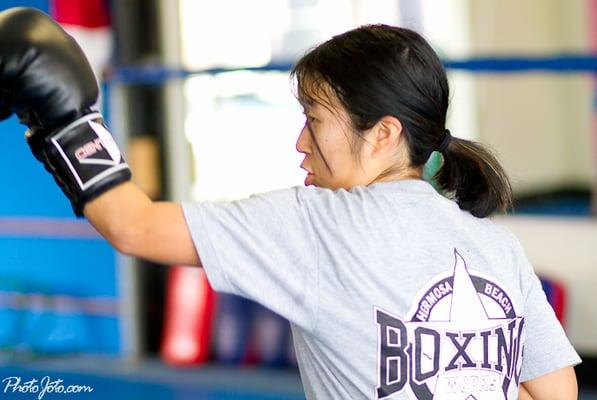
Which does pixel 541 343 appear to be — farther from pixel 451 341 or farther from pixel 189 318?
pixel 189 318

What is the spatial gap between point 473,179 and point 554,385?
1.03 ft

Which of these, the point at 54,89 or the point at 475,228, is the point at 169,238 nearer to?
the point at 54,89

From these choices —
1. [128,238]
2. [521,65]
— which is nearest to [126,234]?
[128,238]

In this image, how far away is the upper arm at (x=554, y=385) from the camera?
1.61m

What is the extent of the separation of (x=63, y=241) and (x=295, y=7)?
79.0 inches

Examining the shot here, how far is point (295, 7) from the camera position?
5992 mm

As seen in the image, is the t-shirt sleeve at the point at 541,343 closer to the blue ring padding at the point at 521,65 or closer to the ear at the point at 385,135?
the ear at the point at 385,135

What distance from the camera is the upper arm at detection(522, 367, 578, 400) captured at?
1606mm

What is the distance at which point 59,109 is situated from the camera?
1.34 meters

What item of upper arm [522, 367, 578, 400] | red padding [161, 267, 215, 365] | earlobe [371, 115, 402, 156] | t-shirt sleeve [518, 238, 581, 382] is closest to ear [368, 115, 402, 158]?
earlobe [371, 115, 402, 156]

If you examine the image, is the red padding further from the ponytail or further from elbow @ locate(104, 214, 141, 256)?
elbow @ locate(104, 214, 141, 256)

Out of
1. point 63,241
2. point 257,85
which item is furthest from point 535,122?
point 63,241

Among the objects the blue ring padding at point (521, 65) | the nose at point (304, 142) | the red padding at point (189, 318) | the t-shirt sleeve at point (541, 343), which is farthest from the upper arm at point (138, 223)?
the red padding at point (189, 318)

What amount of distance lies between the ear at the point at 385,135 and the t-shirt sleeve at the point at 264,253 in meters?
0.16
